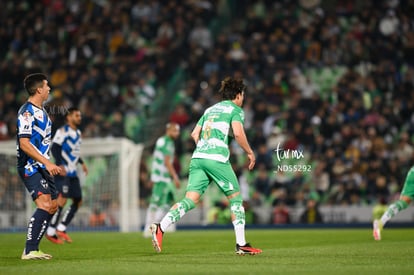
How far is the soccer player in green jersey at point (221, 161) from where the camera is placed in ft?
34.3

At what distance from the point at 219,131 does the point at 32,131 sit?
2.44 meters

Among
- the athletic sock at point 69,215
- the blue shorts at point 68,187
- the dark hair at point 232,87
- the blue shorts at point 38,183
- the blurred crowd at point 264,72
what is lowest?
the athletic sock at point 69,215

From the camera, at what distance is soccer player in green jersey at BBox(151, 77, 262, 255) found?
10453 millimetres

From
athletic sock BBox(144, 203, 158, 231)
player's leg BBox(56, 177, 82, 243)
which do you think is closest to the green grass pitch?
player's leg BBox(56, 177, 82, 243)

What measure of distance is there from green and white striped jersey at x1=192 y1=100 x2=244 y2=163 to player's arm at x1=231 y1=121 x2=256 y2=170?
8cm

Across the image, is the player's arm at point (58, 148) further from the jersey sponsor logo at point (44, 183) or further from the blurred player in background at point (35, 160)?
the jersey sponsor logo at point (44, 183)

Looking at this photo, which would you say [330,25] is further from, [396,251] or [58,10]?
[396,251]

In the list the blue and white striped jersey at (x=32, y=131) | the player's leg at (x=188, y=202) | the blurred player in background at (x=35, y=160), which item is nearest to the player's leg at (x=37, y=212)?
the blurred player in background at (x=35, y=160)

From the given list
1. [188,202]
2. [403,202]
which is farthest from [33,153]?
[403,202]

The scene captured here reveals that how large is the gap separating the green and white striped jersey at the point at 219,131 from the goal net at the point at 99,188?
10392mm

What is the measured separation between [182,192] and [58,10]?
11.5 meters

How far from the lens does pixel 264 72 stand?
2639 cm

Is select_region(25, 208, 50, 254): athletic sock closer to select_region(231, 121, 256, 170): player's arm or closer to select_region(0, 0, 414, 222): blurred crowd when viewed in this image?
A: select_region(231, 121, 256, 170): player's arm

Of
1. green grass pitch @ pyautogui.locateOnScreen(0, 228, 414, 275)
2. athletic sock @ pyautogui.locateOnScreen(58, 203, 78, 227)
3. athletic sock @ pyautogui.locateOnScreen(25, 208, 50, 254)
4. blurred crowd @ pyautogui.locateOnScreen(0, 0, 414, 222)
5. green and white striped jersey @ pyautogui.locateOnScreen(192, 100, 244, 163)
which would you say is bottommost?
green grass pitch @ pyautogui.locateOnScreen(0, 228, 414, 275)
